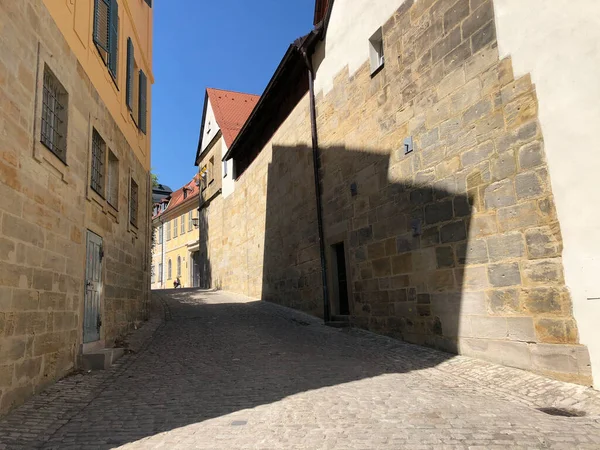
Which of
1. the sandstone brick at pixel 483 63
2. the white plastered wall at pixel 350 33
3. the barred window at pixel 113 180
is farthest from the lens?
the white plastered wall at pixel 350 33

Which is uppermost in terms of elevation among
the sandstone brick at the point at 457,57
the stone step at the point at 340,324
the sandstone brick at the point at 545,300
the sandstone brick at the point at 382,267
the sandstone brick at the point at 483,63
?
the sandstone brick at the point at 457,57

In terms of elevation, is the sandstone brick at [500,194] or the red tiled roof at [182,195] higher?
the red tiled roof at [182,195]

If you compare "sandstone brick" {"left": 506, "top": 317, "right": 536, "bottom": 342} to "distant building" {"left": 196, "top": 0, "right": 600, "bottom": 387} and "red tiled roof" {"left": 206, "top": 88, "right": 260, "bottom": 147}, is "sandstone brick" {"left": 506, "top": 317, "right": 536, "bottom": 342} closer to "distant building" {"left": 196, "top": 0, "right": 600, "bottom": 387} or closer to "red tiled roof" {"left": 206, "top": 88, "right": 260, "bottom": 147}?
"distant building" {"left": 196, "top": 0, "right": 600, "bottom": 387}

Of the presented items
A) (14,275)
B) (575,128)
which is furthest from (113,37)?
(575,128)

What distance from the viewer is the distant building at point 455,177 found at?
5.16 m

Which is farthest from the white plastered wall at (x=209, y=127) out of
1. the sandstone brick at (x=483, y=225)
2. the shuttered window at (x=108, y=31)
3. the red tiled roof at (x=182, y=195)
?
the sandstone brick at (x=483, y=225)

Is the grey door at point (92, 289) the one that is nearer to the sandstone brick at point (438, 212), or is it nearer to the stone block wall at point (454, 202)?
the stone block wall at point (454, 202)

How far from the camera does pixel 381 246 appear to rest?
8.58 metres

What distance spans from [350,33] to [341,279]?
5.16 metres

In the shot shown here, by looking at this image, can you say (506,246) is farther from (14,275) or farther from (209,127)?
(209,127)

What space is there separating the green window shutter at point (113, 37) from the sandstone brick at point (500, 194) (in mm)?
6521

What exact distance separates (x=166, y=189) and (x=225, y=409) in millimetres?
35740

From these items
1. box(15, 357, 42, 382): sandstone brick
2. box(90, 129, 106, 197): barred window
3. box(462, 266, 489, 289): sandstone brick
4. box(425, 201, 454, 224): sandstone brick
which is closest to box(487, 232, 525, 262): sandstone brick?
box(462, 266, 489, 289): sandstone brick

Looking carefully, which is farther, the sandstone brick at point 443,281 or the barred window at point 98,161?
the barred window at point 98,161
